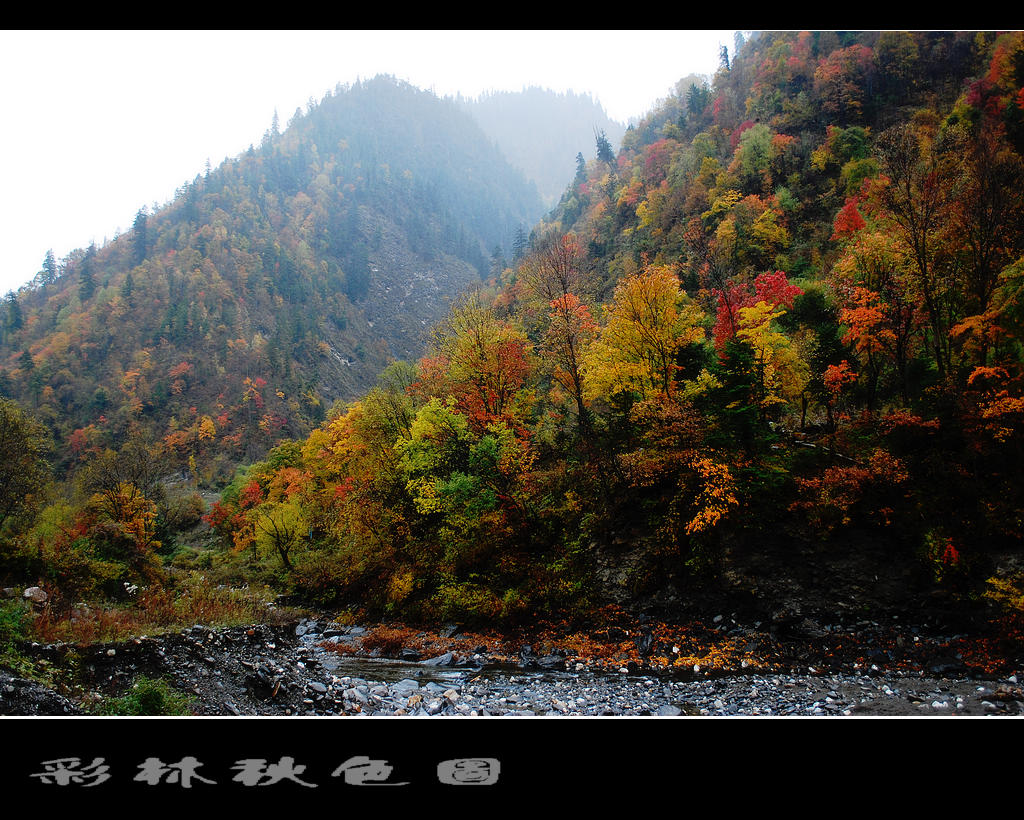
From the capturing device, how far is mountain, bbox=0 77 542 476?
3346 inches

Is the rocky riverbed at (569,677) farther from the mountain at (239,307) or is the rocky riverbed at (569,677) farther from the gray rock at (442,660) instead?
the mountain at (239,307)

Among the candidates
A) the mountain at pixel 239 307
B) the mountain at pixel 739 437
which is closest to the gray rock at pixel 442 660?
the mountain at pixel 739 437

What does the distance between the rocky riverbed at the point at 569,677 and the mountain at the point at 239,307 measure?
7652cm

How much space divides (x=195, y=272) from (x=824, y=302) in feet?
462

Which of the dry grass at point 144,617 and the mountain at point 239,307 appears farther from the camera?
the mountain at point 239,307

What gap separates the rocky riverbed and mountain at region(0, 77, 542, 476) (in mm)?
76520

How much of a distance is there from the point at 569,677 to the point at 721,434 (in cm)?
944

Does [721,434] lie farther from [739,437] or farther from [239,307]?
[239,307]

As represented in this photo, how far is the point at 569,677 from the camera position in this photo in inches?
531

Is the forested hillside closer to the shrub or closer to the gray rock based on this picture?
the gray rock

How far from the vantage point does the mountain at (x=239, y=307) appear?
85000 mm
